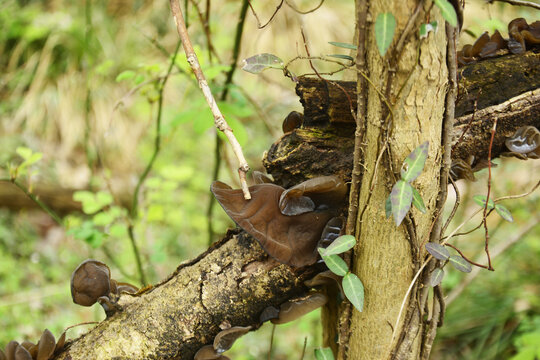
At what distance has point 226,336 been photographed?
1033 millimetres

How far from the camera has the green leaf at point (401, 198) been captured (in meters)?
0.72

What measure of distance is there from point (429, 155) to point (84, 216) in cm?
415

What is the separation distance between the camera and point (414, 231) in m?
0.86

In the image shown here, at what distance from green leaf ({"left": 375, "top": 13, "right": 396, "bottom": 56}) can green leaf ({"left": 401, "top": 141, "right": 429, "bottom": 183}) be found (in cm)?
20

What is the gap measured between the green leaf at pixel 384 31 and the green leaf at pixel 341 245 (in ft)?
1.26

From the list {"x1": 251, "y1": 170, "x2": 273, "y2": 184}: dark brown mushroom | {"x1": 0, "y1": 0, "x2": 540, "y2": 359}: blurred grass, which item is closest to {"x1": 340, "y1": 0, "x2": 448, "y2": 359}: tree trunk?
{"x1": 251, "y1": 170, "x2": 273, "y2": 184}: dark brown mushroom

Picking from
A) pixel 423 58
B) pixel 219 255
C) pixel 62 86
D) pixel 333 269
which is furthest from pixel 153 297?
pixel 62 86

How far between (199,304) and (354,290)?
0.39 m

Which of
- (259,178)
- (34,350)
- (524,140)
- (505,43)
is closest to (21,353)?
(34,350)

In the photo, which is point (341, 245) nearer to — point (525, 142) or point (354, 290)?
point (354, 290)

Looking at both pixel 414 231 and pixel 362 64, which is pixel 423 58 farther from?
pixel 414 231

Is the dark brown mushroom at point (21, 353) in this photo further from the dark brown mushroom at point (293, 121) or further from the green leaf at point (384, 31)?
the green leaf at point (384, 31)

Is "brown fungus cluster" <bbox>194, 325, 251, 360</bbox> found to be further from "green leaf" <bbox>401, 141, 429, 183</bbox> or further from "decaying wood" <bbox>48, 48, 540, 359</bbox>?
"green leaf" <bbox>401, 141, 429, 183</bbox>

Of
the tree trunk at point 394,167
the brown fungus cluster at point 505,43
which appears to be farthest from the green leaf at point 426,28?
the brown fungus cluster at point 505,43
